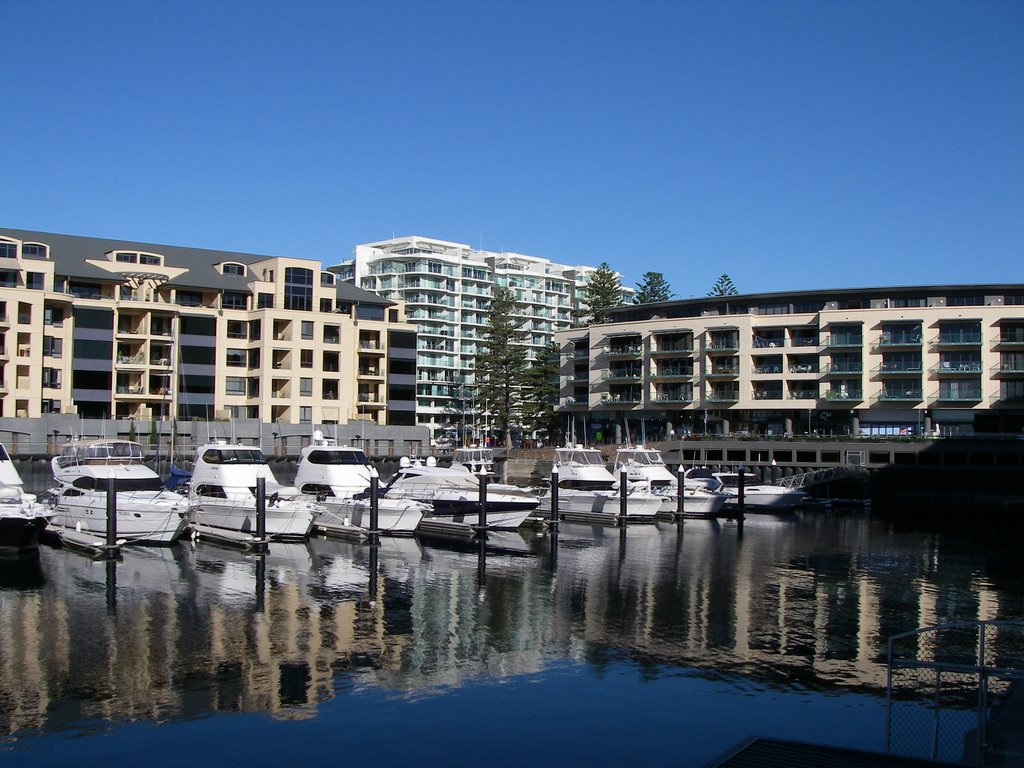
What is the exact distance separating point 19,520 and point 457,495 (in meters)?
19.1

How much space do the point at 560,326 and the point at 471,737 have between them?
13488cm

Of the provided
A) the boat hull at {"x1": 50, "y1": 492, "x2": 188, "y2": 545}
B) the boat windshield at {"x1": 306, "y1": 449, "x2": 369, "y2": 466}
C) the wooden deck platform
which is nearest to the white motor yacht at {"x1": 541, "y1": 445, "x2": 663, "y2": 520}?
the boat windshield at {"x1": 306, "y1": 449, "x2": 369, "y2": 466}

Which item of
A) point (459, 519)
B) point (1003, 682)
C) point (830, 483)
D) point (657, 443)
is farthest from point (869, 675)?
point (657, 443)

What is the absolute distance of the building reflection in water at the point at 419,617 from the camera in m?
20.0

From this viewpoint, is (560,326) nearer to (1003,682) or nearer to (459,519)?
(459,519)

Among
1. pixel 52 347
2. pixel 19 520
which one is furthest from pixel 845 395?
pixel 19 520

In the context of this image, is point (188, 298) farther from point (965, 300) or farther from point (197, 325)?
point (965, 300)

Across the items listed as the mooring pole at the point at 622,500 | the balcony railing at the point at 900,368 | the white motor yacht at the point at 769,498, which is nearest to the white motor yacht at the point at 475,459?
the mooring pole at the point at 622,500

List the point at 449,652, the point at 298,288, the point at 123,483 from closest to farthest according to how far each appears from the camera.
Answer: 1. the point at 449,652
2. the point at 123,483
3. the point at 298,288

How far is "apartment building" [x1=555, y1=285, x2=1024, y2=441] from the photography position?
81.8m

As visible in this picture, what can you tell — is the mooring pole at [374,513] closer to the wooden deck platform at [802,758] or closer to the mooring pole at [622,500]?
the mooring pole at [622,500]

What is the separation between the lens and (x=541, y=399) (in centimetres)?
11119

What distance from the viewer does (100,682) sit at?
19.8 metres

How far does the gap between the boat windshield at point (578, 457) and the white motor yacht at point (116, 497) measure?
82.7 feet
